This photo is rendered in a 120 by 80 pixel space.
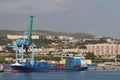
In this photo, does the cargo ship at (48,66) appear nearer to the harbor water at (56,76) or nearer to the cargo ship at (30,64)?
the cargo ship at (30,64)

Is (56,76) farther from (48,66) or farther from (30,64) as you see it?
(48,66)

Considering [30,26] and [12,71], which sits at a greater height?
[30,26]

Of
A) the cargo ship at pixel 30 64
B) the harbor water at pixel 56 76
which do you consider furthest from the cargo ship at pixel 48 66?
the harbor water at pixel 56 76

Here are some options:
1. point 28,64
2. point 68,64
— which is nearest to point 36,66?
point 28,64

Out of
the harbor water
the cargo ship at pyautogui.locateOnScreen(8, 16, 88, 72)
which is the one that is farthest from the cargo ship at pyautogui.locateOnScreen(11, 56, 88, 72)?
the harbor water

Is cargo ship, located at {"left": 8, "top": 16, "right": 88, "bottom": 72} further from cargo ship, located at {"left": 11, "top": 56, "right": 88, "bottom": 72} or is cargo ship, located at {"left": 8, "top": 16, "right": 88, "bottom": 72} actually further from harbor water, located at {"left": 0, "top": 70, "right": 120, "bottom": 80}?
harbor water, located at {"left": 0, "top": 70, "right": 120, "bottom": 80}

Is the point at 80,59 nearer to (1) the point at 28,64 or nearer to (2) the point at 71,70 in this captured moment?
(2) the point at 71,70

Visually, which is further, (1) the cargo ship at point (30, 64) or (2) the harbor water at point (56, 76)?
(1) the cargo ship at point (30, 64)

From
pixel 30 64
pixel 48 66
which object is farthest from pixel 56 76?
pixel 48 66

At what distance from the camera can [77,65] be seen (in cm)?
17488

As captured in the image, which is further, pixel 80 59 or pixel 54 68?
pixel 80 59

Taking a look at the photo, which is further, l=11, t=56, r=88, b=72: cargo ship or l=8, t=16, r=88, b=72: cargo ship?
l=8, t=16, r=88, b=72: cargo ship

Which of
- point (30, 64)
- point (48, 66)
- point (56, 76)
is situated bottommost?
point (56, 76)

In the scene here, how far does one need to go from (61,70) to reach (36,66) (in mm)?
8912
